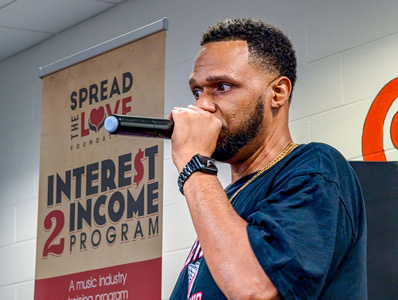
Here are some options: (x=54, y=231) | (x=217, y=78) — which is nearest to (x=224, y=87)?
(x=217, y=78)

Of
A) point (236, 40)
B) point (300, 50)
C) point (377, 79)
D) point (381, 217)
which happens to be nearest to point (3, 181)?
point (300, 50)

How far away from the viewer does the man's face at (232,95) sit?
1333mm

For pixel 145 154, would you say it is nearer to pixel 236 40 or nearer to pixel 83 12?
pixel 236 40

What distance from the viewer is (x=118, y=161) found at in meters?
2.67

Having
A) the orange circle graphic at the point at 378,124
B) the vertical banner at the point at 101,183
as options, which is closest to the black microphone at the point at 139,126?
the vertical banner at the point at 101,183

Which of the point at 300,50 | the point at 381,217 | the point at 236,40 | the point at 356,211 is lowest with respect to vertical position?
the point at 356,211

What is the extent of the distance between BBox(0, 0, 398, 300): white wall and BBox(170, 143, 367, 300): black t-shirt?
1.36 m

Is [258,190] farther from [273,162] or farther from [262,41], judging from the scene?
[262,41]

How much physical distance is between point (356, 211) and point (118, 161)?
1564mm

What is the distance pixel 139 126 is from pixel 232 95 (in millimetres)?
187

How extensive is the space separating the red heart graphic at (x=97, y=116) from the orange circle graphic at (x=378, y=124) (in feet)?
3.10

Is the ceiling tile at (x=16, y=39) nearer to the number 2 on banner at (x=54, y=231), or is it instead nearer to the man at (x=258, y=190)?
the number 2 on banner at (x=54, y=231)

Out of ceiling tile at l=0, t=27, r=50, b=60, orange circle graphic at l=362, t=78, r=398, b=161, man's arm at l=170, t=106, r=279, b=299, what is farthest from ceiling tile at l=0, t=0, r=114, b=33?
man's arm at l=170, t=106, r=279, b=299

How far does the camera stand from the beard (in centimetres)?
134
